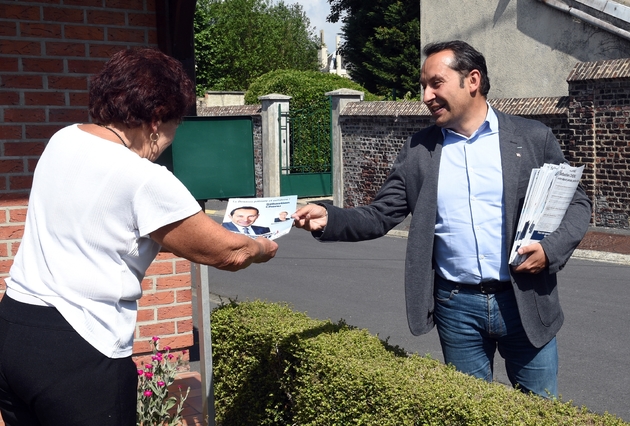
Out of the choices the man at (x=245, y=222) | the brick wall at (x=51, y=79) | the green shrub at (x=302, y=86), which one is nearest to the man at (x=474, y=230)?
the man at (x=245, y=222)

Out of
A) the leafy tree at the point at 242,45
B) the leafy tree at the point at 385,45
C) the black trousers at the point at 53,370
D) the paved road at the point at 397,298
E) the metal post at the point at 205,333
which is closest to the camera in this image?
the black trousers at the point at 53,370

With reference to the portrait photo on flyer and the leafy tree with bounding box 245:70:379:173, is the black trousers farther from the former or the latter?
the leafy tree with bounding box 245:70:379:173

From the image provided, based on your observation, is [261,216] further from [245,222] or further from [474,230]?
[474,230]

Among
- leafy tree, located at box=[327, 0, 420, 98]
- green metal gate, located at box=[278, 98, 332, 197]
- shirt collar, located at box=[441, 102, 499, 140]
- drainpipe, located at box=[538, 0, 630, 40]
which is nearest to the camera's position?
shirt collar, located at box=[441, 102, 499, 140]

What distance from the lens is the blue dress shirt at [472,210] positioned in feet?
10.1

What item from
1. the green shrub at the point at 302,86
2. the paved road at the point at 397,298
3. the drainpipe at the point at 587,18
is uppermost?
the drainpipe at the point at 587,18

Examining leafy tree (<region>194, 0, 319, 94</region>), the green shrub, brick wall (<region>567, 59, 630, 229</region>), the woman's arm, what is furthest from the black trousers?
leafy tree (<region>194, 0, 319, 94</region>)

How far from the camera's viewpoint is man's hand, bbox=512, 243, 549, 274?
A: 2939 millimetres

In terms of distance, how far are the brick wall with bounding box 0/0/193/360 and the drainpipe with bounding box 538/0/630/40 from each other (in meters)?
14.2

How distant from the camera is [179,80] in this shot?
2.47m

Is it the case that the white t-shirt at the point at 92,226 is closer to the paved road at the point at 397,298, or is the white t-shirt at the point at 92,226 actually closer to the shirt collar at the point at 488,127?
the shirt collar at the point at 488,127

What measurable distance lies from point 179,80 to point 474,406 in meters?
1.48

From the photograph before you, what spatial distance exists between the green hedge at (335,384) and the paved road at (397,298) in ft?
→ 4.66

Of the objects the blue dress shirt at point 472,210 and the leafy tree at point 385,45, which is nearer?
the blue dress shirt at point 472,210
